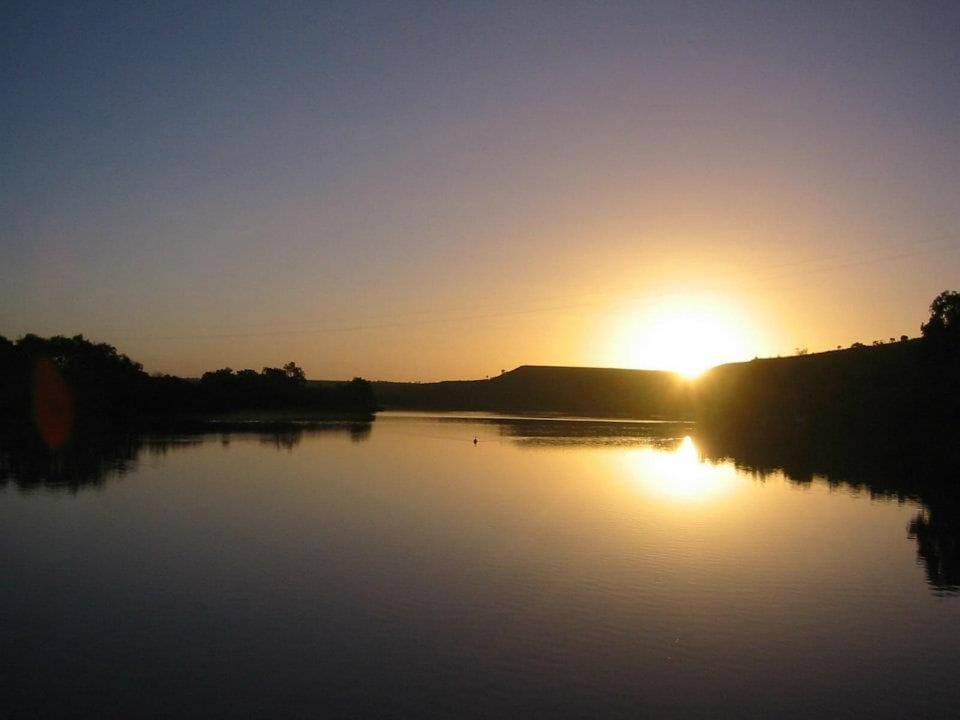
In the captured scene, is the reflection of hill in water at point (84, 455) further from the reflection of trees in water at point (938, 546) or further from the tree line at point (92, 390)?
the reflection of trees in water at point (938, 546)

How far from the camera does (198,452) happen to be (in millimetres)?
41719

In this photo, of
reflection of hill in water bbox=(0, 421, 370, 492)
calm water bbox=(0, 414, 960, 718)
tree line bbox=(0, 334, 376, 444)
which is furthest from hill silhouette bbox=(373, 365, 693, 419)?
calm water bbox=(0, 414, 960, 718)

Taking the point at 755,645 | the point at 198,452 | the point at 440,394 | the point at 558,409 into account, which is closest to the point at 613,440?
the point at 198,452

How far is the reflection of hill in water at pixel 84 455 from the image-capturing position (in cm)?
2881

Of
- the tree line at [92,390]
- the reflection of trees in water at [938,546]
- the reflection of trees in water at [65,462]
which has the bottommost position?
the reflection of trees in water at [938,546]

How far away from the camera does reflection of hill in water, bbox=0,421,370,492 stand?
2881cm

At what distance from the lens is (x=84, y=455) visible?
3859 centimetres

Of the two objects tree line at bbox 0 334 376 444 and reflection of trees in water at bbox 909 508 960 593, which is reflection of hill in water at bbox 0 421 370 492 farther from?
reflection of trees in water at bbox 909 508 960 593

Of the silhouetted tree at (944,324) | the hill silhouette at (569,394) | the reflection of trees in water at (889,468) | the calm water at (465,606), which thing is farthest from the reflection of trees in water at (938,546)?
the hill silhouette at (569,394)

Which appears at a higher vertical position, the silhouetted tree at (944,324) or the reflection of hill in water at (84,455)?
the silhouetted tree at (944,324)

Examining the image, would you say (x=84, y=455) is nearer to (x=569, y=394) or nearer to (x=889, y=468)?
(x=889, y=468)

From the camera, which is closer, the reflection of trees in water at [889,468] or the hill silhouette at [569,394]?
the reflection of trees in water at [889,468]

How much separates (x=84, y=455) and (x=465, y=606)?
3126cm

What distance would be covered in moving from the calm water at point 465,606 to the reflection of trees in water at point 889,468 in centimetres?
87
